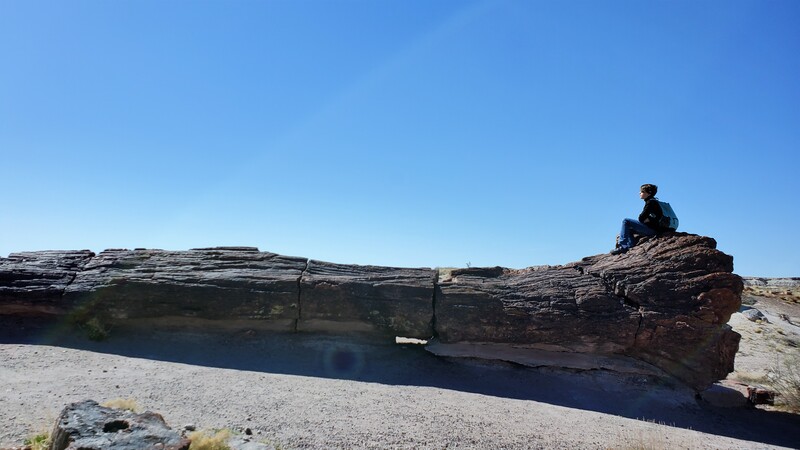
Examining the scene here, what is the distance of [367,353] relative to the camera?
11.1m

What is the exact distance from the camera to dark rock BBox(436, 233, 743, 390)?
10.3 metres

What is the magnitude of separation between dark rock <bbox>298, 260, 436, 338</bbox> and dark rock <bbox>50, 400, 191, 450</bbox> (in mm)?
5601

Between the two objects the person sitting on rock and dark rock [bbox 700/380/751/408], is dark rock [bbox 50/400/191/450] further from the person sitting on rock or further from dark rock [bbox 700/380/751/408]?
the person sitting on rock

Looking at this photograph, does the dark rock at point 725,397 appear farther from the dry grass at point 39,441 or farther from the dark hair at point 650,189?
the dry grass at point 39,441

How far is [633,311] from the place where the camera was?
34.8ft

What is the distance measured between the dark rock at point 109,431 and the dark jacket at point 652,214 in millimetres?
10698

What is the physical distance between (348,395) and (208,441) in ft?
10.4

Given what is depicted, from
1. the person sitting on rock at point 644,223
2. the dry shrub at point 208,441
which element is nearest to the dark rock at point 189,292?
the dry shrub at point 208,441

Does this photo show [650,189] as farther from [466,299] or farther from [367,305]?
[367,305]

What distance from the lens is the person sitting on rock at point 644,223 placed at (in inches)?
461

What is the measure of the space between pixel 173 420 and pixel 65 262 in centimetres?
773

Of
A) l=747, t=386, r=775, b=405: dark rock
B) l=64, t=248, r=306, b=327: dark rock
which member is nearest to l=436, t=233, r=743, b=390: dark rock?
l=747, t=386, r=775, b=405: dark rock

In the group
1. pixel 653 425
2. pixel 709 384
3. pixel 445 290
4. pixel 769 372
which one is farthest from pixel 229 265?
pixel 769 372

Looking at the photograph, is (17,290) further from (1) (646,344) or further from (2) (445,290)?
(1) (646,344)
